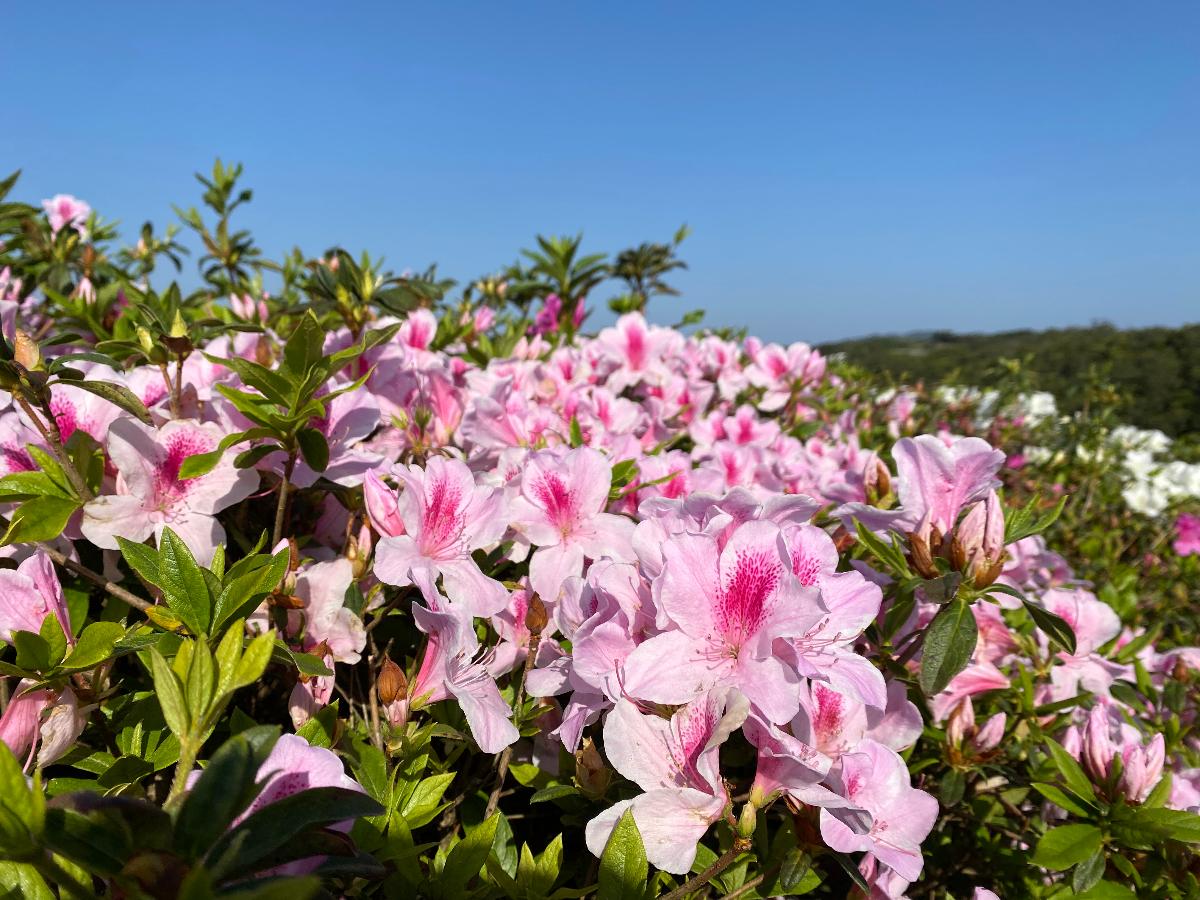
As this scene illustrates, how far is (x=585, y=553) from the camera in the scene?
4.23 ft

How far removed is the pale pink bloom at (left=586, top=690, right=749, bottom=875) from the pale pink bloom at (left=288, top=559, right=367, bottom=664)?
18.8 inches

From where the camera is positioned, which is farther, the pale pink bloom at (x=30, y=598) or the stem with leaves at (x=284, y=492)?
the stem with leaves at (x=284, y=492)

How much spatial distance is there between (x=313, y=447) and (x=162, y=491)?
0.84ft

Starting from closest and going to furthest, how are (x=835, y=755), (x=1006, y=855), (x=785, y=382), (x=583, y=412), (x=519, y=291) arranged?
(x=835, y=755)
(x=1006, y=855)
(x=583, y=412)
(x=785, y=382)
(x=519, y=291)

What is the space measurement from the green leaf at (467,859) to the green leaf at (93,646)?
508mm

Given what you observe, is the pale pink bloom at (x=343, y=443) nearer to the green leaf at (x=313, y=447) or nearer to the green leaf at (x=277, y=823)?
the green leaf at (x=313, y=447)

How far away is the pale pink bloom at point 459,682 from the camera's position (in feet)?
3.38

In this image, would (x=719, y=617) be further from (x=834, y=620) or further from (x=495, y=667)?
(x=495, y=667)

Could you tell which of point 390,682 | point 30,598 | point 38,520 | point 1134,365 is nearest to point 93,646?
point 30,598

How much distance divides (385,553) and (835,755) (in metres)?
0.74

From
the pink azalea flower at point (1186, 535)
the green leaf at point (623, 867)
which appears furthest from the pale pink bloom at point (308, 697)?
the pink azalea flower at point (1186, 535)

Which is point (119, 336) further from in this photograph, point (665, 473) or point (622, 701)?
point (622, 701)

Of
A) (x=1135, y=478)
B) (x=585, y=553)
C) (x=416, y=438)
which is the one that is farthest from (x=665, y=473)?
(x=1135, y=478)

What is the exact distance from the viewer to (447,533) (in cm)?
124
